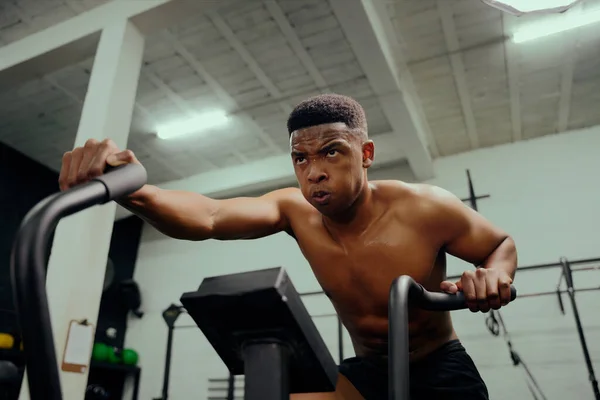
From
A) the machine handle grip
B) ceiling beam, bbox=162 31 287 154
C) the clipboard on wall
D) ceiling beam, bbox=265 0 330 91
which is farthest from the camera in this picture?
ceiling beam, bbox=162 31 287 154

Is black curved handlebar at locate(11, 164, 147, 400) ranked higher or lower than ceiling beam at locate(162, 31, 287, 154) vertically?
lower

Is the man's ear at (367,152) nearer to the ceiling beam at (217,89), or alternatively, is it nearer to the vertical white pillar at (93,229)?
the vertical white pillar at (93,229)

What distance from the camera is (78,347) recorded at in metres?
2.28

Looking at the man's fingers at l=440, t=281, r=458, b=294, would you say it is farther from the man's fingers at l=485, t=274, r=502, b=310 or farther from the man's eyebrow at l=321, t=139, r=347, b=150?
the man's eyebrow at l=321, t=139, r=347, b=150

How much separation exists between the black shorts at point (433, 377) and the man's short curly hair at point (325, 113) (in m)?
0.71

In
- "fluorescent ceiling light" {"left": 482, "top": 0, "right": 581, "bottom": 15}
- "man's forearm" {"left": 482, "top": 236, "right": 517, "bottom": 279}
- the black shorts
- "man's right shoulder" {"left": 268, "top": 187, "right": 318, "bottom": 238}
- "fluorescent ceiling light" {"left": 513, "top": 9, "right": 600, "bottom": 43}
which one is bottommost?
the black shorts

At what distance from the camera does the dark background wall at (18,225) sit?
4.90 meters

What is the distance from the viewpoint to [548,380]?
4.18 meters

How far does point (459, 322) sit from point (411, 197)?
11.8ft

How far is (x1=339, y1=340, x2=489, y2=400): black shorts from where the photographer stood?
1365 mm

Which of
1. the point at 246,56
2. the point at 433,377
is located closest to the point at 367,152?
the point at 433,377

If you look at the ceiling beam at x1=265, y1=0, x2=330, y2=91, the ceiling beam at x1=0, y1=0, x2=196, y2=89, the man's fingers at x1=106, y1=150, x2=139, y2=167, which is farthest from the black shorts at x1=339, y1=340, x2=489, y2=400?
the ceiling beam at x1=265, y1=0, x2=330, y2=91

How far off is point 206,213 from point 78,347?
154 centimetres

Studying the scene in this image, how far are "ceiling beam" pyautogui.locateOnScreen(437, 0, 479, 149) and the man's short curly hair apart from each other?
268 centimetres
